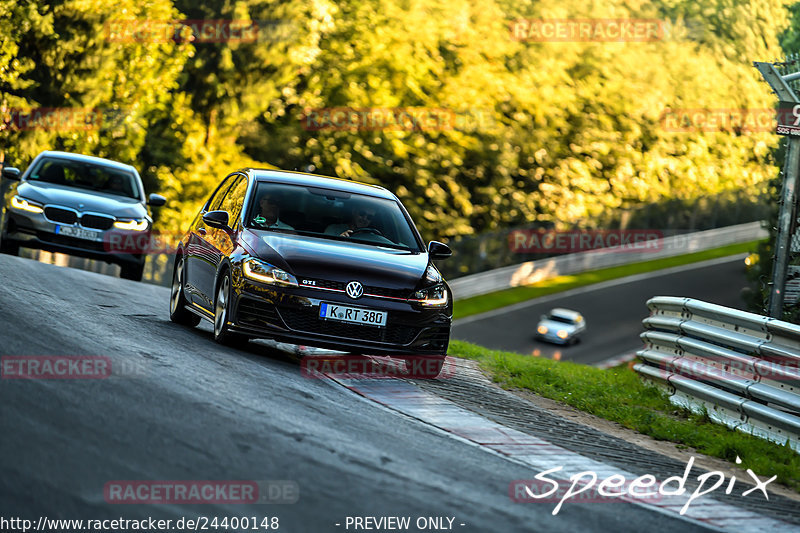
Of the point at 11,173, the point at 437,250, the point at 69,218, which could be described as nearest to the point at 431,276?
the point at 437,250

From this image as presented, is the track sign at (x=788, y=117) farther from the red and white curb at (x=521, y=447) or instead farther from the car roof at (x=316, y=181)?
the red and white curb at (x=521, y=447)

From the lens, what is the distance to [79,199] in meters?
17.4

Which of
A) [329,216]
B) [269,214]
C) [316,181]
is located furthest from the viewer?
[316,181]

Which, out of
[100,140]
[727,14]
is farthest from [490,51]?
[100,140]

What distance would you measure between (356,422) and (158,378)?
138 cm

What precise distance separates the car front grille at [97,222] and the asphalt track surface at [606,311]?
68.1ft

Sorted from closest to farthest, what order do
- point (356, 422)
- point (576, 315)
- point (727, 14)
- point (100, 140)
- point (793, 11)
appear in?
point (356, 422), point (793, 11), point (100, 140), point (576, 315), point (727, 14)

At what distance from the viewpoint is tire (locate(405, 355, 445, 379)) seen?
10.5 meters

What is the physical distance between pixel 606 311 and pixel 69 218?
30.5 m

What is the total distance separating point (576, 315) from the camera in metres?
39.9

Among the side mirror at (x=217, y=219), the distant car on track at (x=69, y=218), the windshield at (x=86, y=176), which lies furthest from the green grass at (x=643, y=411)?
the windshield at (x=86, y=176)

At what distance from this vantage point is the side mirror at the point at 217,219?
10.9m

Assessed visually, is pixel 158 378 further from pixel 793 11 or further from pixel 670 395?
pixel 793 11

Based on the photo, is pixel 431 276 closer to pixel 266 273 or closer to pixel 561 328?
pixel 266 273
